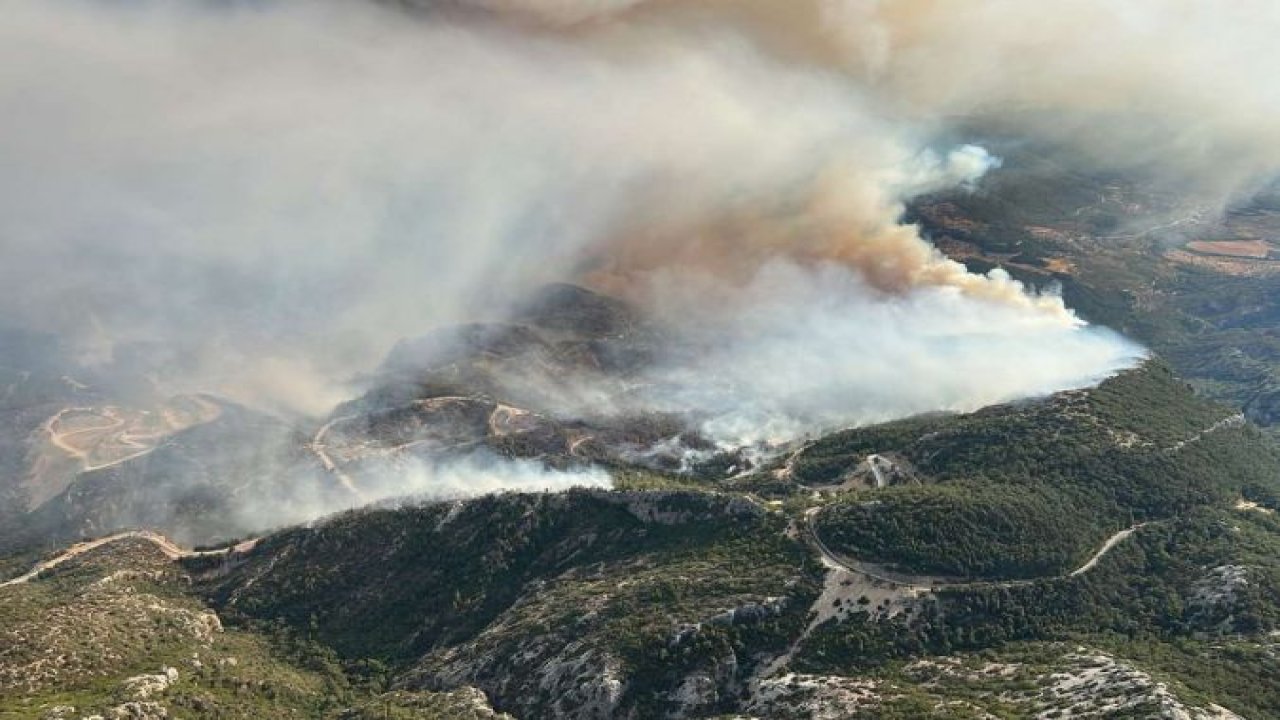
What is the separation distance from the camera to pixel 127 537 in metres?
198

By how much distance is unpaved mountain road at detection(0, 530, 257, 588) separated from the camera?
185 metres

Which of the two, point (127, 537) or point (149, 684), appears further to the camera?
point (127, 537)

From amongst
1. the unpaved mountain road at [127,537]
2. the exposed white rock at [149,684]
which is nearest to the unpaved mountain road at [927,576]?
the exposed white rock at [149,684]

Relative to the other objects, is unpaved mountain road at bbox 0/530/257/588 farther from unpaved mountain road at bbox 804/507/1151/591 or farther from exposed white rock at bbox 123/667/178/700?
unpaved mountain road at bbox 804/507/1151/591

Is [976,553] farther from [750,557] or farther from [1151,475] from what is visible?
[1151,475]

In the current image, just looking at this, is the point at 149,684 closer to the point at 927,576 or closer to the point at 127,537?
the point at 127,537

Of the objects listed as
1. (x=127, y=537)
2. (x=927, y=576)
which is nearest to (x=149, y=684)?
(x=127, y=537)

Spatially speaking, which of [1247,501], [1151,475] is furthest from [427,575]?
[1247,501]

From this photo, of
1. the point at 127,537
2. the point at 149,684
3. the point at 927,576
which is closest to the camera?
the point at 149,684

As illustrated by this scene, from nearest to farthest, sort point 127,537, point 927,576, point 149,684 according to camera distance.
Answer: point 149,684 < point 927,576 < point 127,537

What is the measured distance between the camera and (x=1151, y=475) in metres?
165

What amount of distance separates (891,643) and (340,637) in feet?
295

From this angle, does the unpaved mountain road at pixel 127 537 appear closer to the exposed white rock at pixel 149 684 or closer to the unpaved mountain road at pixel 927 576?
the exposed white rock at pixel 149 684

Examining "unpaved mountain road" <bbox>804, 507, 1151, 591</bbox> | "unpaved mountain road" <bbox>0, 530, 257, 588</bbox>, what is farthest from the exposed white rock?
"unpaved mountain road" <bbox>804, 507, 1151, 591</bbox>
